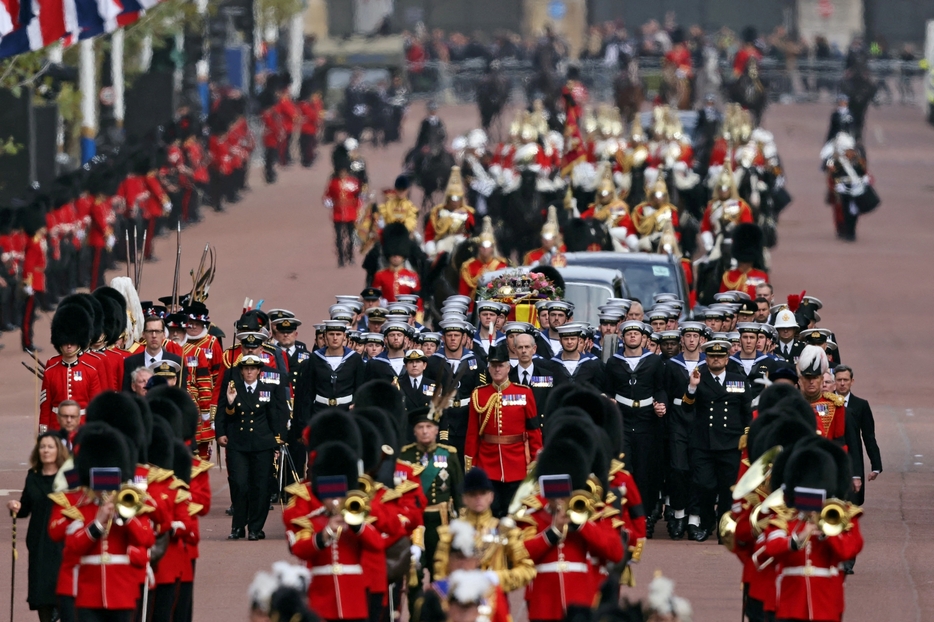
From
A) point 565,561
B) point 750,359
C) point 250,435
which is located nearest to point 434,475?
point 565,561

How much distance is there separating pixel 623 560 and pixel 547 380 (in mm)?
4435

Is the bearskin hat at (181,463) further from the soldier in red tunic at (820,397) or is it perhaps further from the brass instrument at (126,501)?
the soldier in red tunic at (820,397)

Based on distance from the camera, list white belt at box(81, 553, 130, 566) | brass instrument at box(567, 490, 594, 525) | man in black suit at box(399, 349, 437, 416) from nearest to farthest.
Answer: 1. brass instrument at box(567, 490, 594, 525)
2. white belt at box(81, 553, 130, 566)
3. man in black suit at box(399, 349, 437, 416)

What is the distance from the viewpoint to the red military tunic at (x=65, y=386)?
50.2 ft

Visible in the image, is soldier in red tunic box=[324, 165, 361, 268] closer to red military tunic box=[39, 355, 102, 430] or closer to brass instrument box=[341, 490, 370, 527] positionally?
red military tunic box=[39, 355, 102, 430]

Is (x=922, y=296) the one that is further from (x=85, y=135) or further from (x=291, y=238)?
(x=85, y=135)

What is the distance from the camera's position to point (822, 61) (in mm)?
54625

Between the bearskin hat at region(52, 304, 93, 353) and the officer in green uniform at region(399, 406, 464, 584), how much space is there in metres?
3.55

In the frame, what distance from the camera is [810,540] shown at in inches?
433

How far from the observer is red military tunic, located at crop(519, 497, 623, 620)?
1079cm

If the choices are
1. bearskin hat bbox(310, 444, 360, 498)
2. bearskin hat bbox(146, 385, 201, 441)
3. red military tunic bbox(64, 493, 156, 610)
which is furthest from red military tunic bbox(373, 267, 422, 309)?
bearskin hat bbox(310, 444, 360, 498)

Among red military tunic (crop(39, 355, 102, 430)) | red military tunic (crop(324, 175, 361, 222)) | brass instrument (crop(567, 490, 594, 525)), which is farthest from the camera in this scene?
red military tunic (crop(324, 175, 361, 222))

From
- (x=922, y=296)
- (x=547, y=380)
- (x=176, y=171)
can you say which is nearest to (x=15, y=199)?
(x=176, y=171)

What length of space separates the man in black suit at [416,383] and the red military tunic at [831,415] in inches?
103
